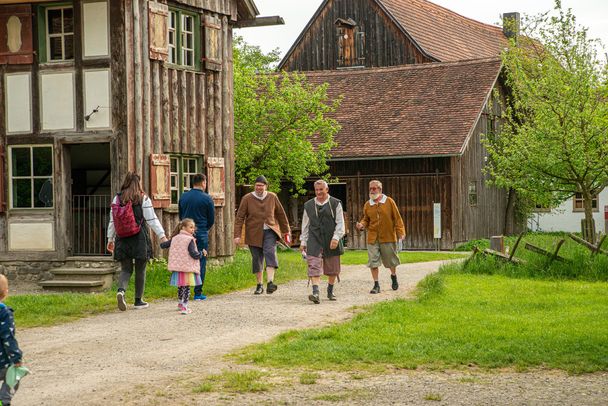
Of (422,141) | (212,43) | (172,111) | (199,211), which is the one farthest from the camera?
(422,141)

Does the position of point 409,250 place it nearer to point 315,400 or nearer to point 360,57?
point 360,57

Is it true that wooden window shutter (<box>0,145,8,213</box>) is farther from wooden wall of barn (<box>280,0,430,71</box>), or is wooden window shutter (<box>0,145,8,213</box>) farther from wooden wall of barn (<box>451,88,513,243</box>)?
wooden wall of barn (<box>280,0,430,71</box>)

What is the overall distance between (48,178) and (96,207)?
1708 millimetres

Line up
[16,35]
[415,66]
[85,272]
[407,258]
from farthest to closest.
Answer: [415,66]
[407,258]
[16,35]
[85,272]

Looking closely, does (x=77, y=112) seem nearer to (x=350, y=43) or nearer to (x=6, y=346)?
(x=6, y=346)

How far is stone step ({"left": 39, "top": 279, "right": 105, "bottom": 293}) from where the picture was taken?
59.7 feet

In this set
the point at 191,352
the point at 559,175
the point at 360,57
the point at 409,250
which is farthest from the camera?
the point at 360,57

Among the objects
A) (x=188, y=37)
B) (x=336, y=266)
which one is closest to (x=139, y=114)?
(x=188, y=37)

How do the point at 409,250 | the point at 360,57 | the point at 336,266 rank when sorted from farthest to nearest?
1. the point at 360,57
2. the point at 409,250
3. the point at 336,266

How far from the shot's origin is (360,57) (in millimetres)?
45031

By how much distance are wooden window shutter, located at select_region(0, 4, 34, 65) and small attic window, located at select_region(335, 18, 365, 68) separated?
26153 millimetres

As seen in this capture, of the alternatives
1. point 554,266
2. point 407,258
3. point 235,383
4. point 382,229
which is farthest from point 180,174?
point 235,383

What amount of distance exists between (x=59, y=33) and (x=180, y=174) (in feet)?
11.3

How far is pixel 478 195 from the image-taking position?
117 ft
